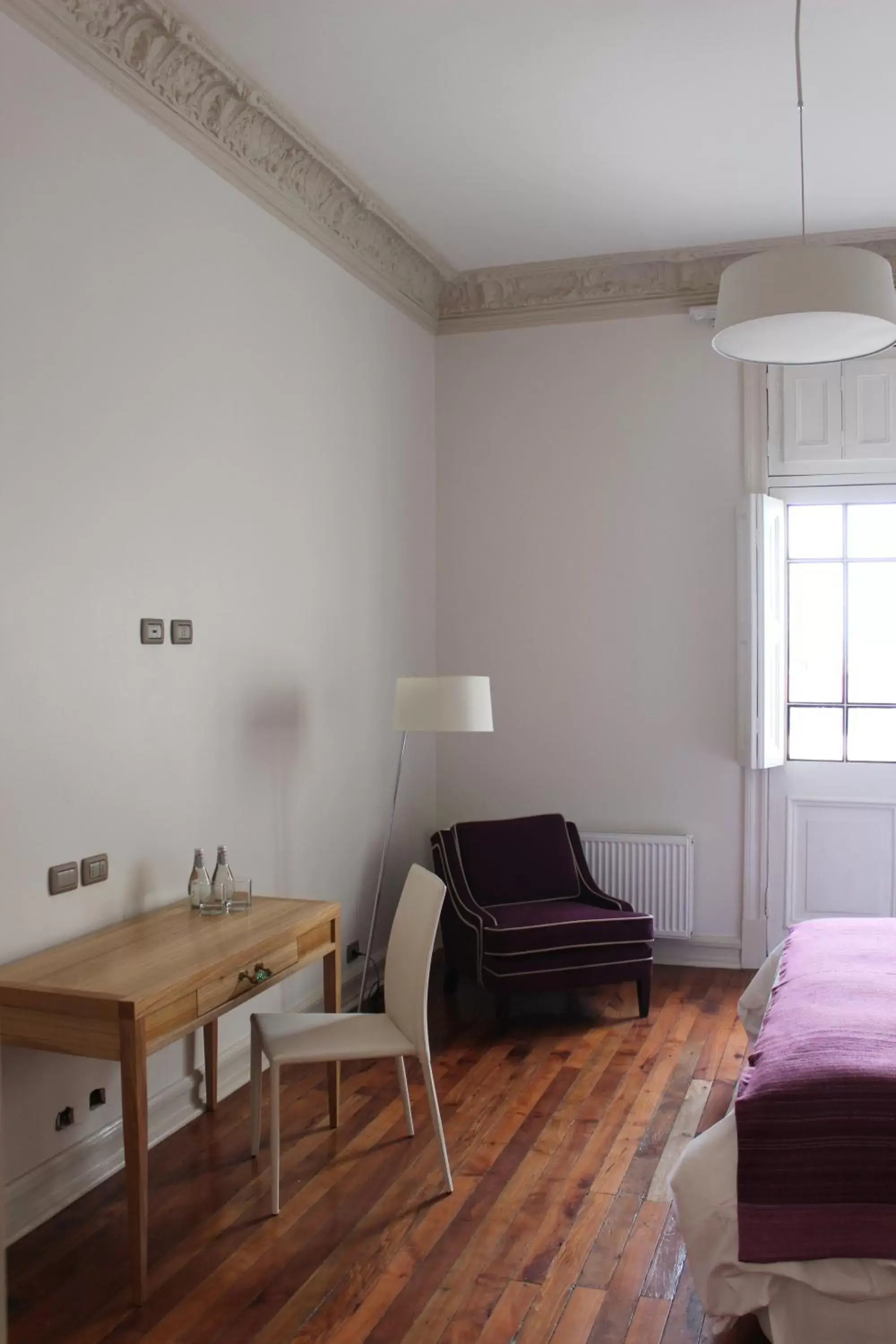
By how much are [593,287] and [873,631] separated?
214 centimetres

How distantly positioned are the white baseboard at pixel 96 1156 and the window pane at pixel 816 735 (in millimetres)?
2972

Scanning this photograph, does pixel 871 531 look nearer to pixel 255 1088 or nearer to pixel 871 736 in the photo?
pixel 871 736

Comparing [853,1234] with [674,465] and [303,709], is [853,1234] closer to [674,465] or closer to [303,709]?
[303,709]

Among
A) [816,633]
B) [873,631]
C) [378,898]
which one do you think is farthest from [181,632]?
[873,631]

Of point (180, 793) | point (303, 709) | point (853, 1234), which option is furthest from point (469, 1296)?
point (303, 709)

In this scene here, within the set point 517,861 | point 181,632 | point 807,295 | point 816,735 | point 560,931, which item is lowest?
point 560,931

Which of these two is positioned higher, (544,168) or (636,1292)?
(544,168)

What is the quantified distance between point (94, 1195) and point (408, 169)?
3.75m

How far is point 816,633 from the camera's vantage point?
5.69m

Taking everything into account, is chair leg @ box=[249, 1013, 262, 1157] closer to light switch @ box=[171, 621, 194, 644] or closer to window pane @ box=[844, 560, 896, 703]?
light switch @ box=[171, 621, 194, 644]

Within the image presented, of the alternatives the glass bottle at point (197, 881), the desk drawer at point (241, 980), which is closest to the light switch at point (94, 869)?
the glass bottle at point (197, 881)

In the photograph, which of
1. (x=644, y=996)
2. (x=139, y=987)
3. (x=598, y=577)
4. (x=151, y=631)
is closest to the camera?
(x=139, y=987)

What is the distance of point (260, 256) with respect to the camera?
4371 millimetres

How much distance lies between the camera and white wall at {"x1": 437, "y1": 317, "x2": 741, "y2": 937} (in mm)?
5762
